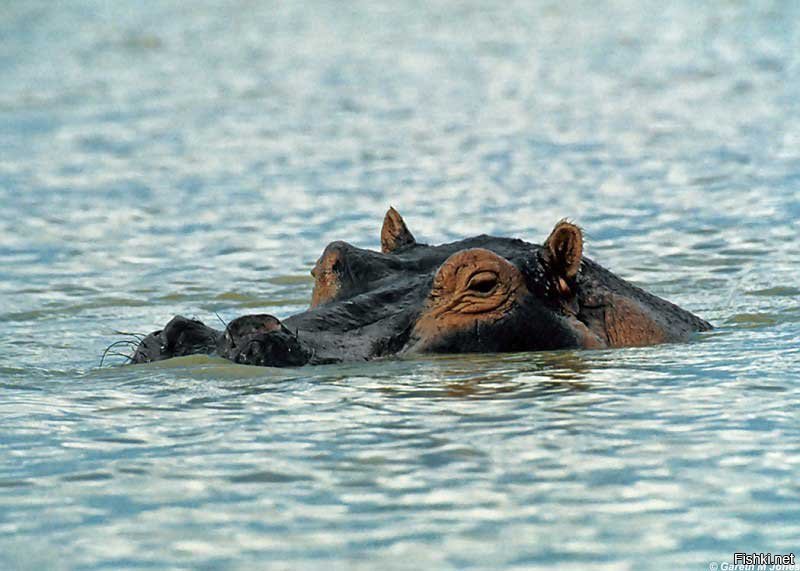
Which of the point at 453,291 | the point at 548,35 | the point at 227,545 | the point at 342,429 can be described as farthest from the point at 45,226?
the point at 548,35

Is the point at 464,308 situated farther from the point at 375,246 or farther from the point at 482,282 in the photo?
the point at 375,246

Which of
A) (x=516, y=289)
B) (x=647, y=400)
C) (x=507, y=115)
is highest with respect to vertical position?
(x=507, y=115)

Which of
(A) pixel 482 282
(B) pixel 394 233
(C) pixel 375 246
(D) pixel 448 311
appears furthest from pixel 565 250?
(C) pixel 375 246

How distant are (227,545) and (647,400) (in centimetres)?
275

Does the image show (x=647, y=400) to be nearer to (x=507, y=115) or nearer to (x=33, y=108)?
(x=507, y=115)

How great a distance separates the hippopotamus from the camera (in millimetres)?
8289

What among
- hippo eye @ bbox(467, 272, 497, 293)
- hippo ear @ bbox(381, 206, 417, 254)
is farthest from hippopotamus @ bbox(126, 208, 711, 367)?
hippo ear @ bbox(381, 206, 417, 254)

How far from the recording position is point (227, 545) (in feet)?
18.1

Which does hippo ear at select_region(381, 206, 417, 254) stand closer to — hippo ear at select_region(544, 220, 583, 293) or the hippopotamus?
the hippopotamus

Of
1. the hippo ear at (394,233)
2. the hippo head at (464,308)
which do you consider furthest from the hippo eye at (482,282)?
the hippo ear at (394,233)

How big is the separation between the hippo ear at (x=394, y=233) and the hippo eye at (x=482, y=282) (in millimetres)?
1452

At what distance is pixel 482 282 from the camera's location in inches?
339

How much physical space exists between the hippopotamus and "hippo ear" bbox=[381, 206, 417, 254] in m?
0.60

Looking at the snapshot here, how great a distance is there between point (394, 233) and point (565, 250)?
1499 mm
